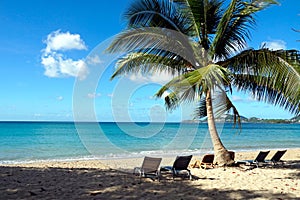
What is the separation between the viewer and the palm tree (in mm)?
8555

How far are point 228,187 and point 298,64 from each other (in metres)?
3.37

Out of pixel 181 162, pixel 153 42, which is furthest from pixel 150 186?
pixel 153 42

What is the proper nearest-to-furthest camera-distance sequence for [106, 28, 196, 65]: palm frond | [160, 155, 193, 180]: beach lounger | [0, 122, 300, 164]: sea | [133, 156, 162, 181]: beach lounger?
[133, 156, 162, 181]: beach lounger, [160, 155, 193, 180]: beach lounger, [106, 28, 196, 65]: palm frond, [0, 122, 300, 164]: sea

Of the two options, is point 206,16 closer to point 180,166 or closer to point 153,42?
point 153,42

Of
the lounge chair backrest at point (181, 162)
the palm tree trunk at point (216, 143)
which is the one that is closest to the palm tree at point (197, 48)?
the palm tree trunk at point (216, 143)

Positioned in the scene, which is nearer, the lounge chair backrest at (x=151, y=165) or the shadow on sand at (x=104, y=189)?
the shadow on sand at (x=104, y=189)

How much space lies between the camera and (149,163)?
7.89 metres

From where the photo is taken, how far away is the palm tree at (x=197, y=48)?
8555 millimetres

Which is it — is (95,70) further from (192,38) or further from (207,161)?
(207,161)

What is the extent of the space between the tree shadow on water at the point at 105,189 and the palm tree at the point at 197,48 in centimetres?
260

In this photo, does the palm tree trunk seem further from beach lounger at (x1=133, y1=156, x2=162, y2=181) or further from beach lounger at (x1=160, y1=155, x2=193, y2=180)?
beach lounger at (x1=133, y1=156, x2=162, y2=181)

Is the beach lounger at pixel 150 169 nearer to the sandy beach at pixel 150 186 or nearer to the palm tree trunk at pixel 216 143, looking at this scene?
the sandy beach at pixel 150 186

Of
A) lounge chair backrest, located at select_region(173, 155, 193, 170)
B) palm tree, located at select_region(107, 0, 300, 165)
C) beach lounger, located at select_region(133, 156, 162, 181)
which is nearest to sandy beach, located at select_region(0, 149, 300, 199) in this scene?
beach lounger, located at select_region(133, 156, 162, 181)

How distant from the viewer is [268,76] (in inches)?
315
